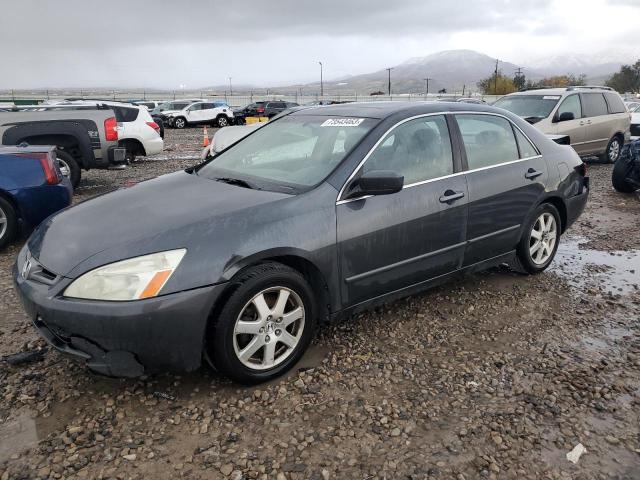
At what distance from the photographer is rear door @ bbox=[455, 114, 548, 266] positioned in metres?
3.85

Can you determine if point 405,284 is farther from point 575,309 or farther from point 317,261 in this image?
point 575,309

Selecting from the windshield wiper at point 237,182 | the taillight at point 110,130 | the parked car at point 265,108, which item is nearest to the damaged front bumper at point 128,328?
the windshield wiper at point 237,182

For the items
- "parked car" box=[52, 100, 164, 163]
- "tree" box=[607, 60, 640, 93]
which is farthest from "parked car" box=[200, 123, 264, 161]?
"tree" box=[607, 60, 640, 93]

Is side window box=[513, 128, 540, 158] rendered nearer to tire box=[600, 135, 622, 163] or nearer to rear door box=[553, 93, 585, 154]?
rear door box=[553, 93, 585, 154]

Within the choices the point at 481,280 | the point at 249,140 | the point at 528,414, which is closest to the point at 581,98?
the point at 481,280

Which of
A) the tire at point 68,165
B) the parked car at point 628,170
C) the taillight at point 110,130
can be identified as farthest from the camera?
the taillight at point 110,130

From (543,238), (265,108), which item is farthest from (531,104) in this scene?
(265,108)

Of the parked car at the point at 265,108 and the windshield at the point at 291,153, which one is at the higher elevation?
the windshield at the point at 291,153

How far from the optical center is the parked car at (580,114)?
33.2 ft

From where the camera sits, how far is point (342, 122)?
3.65m

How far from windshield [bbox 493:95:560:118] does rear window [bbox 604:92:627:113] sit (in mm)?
1968

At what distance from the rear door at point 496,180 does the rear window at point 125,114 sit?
9426 mm

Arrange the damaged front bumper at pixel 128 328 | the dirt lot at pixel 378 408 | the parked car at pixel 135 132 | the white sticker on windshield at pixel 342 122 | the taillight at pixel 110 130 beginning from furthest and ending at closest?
the parked car at pixel 135 132, the taillight at pixel 110 130, the white sticker on windshield at pixel 342 122, the damaged front bumper at pixel 128 328, the dirt lot at pixel 378 408

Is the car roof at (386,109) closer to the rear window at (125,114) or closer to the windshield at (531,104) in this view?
the windshield at (531,104)
